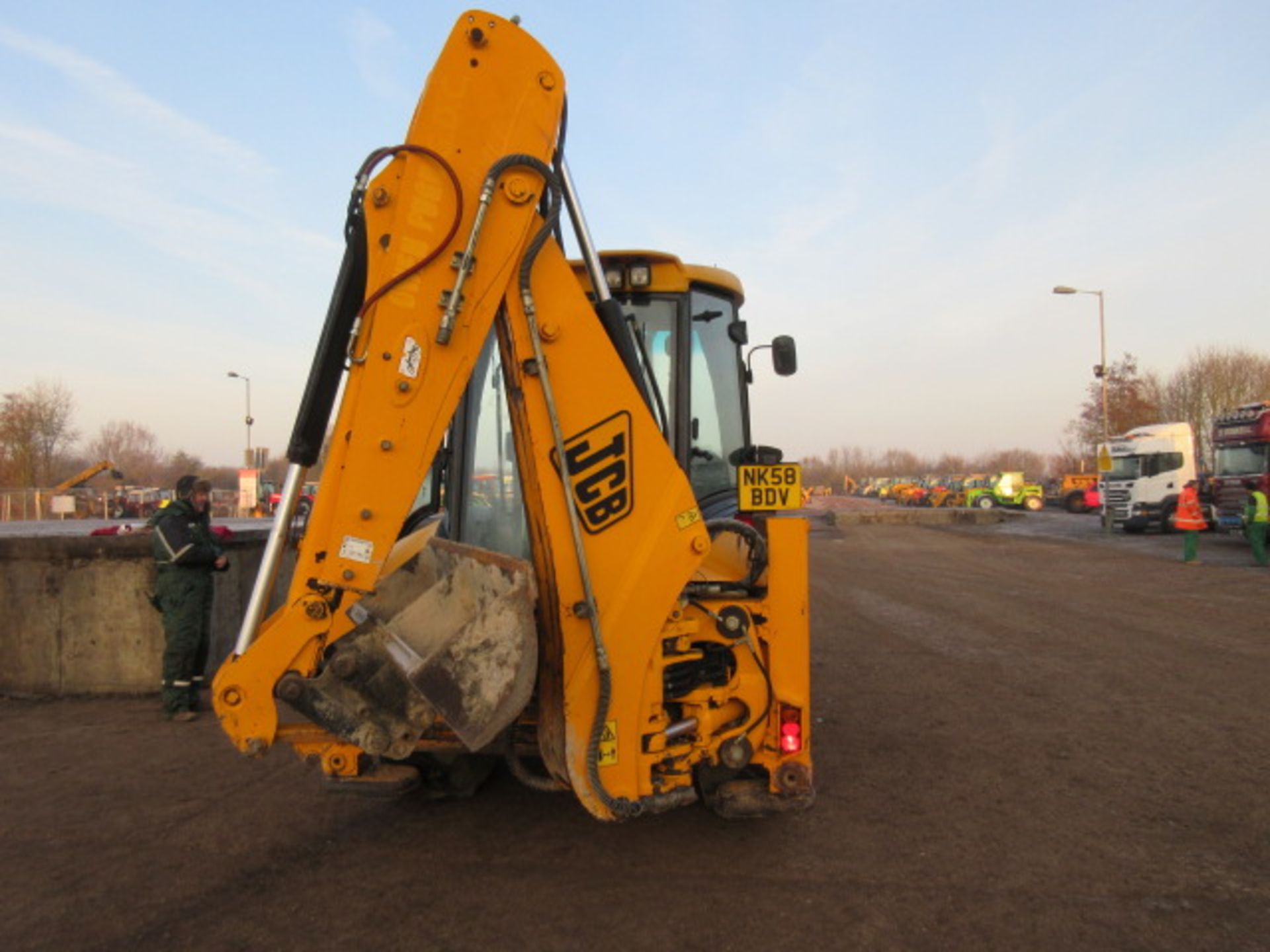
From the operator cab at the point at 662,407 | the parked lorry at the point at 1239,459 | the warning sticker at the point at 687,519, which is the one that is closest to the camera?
the warning sticker at the point at 687,519

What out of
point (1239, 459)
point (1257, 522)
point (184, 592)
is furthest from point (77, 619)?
point (1239, 459)

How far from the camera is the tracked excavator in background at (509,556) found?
9.25 feet

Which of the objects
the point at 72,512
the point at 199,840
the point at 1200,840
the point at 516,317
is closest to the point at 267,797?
the point at 199,840

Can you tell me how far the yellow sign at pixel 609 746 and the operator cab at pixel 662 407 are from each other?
3.36 feet

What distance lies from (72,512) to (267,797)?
147 ft

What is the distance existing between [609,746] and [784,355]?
2775 mm

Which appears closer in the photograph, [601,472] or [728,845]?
[601,472]

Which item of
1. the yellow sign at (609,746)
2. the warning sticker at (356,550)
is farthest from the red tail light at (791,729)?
the warning sticker at (356,550)

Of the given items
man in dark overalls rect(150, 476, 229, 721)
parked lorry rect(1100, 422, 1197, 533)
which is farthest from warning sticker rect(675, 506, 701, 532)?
parked lorry rect(1100, 422, 1197, 533)

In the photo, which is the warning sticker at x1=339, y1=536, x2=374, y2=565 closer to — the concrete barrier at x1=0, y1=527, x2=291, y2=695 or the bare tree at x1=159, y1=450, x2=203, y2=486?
the concrete barrier at x1=0, y1=527, x2=291, y2=695

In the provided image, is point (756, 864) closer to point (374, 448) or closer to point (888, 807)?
point (888, 807)

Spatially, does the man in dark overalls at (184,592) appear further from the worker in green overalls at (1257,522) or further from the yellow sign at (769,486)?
the worker in green overalls at (1257,522)

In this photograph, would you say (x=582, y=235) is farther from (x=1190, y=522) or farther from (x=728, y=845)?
(x=1190, y=522)

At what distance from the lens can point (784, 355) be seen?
5070mm
